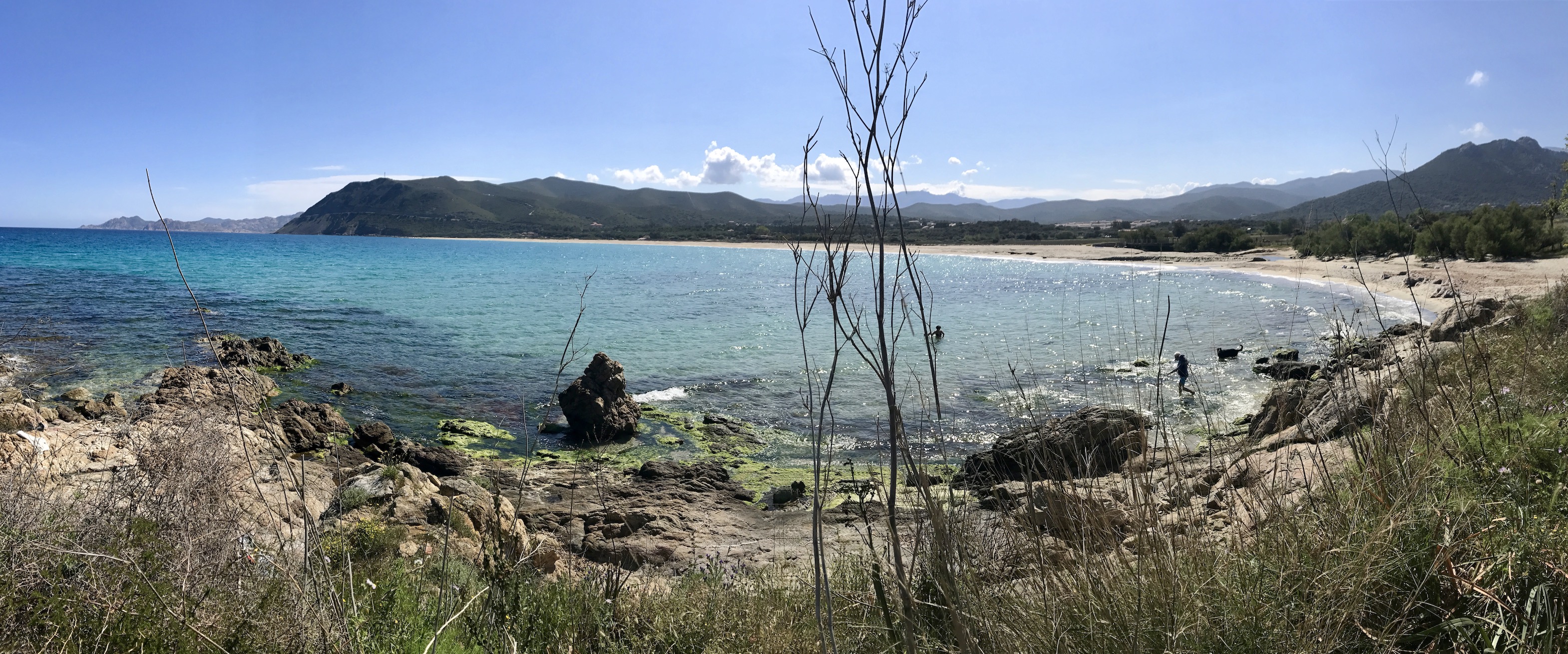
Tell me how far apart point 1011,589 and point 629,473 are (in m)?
8.63

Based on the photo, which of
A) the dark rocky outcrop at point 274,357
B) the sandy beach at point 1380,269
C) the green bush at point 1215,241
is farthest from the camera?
the green bush at point 1215,241

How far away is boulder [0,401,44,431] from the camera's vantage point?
7.33 m

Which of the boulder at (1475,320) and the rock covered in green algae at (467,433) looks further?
the boulder at (1475,320)

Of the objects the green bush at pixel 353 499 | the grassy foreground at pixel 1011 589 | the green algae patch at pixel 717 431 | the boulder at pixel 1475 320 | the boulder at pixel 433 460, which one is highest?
the grassy foreground at pixel 1011 589

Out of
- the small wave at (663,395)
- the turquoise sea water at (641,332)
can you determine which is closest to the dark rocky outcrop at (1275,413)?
the turquoise sea water at (641,332)

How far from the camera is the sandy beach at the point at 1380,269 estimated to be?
1947cm

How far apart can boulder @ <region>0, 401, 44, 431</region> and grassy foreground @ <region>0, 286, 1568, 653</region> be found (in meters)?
5.56

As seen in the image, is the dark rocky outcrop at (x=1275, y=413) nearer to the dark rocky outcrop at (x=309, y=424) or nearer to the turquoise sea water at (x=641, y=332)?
the turquoise sea water at (x=641, y=332)

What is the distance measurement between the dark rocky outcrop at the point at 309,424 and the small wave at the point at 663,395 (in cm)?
522

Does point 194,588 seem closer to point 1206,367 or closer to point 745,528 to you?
point 745,528

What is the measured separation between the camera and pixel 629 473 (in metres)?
10.4

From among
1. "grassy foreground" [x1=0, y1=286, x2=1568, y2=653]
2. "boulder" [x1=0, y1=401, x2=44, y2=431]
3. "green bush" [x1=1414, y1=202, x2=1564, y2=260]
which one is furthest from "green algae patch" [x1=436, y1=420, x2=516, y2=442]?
"green bush" [x1=1414, y1=202, x2=1564, y2=260]

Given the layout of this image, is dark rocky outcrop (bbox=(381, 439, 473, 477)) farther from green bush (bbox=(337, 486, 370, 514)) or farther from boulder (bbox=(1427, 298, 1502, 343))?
boulder (bbox=(1427, 298, 1502, 343))

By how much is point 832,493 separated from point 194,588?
6661 millimetres
